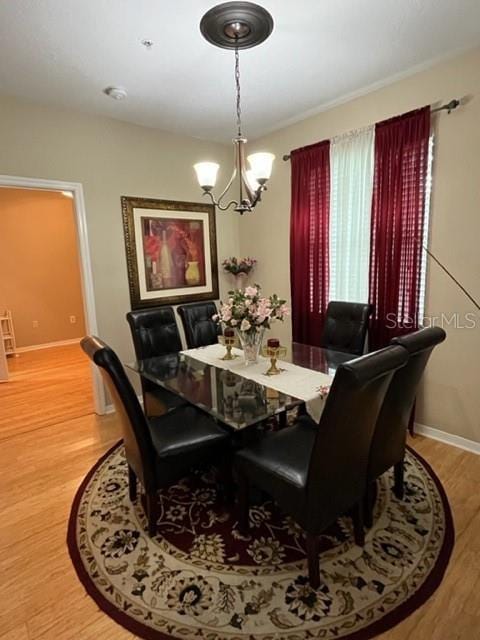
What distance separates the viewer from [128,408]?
1.73 metres

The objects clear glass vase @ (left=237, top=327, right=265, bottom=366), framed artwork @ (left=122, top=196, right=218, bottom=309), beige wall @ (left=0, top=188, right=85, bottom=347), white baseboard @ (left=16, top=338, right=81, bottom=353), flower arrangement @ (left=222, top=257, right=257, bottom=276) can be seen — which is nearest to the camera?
clear glass vase @ (left=237, top=327, right=265, bottom=366)

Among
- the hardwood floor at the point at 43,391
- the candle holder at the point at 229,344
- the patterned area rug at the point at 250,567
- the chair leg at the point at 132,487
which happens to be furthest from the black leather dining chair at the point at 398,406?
the hardwood floor at the point at 43,391

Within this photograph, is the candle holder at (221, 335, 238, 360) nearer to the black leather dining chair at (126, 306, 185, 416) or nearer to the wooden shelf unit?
the black leather dining chair at (126, 306, 185, 416)

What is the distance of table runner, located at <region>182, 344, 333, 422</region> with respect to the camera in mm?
2021

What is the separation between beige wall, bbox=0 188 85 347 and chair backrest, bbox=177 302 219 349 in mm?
3939

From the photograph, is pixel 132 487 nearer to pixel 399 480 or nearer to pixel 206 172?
pixel 399 480

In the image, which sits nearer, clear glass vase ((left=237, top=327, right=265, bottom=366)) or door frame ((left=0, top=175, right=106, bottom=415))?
clear glass vase ((left=237, top=327, right=265, bottom=366))

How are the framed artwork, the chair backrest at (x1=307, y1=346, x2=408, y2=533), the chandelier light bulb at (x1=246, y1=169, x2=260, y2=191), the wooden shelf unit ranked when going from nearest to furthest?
the chair backrest at (x1=307, y1=346, x2=408, y2=533)
the chandelier light bulb at (x1=246, y1=169, x2=260, y2=191)
the framed artwork
the wooden shelf unit

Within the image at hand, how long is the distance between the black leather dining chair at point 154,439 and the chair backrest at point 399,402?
2.76 feet

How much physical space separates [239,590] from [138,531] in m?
0.68

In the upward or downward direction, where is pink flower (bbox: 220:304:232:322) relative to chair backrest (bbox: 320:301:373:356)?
upward

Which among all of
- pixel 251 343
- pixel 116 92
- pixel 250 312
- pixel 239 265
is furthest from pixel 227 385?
pixel 116 92

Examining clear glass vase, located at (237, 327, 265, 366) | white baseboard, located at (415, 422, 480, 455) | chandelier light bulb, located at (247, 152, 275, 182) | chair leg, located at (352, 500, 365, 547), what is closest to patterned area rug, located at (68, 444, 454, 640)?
chair leg, located at (352, 500, 365, 547)

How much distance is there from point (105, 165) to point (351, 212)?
7.70 ft
